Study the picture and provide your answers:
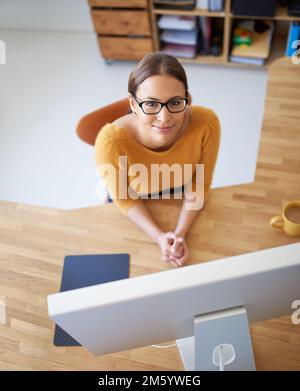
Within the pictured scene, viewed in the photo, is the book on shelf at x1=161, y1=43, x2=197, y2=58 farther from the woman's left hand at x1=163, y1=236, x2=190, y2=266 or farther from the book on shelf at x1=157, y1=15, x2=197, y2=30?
the woman's left hand at x1=163, y1=236, x2=190, y2=266

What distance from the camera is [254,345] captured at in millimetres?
1044

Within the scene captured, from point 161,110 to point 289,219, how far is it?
52 cm

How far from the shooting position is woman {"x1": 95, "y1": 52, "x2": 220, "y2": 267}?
3.28 feet

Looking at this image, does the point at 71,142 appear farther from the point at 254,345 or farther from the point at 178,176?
the point at 254,345

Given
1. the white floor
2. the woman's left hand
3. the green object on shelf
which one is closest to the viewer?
the woman's left hand

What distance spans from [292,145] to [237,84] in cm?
157

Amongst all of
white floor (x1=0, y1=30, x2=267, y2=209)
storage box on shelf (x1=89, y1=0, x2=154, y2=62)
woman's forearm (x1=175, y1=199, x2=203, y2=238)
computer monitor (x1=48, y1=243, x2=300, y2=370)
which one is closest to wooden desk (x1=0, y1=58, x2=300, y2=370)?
woman's forearm (x1=175, y1=199, x2=203, y2=238)

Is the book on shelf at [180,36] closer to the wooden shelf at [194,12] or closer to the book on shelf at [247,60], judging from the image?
the wooden shelf at [194,12]

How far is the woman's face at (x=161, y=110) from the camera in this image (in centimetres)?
99

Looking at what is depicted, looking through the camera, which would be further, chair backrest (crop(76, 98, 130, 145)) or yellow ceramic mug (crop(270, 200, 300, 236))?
chair backrest (crop(76, 98, 130, 145))

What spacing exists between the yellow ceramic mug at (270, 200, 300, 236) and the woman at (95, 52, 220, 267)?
243mm

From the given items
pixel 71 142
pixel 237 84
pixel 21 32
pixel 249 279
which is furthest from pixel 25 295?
pixel 21 32

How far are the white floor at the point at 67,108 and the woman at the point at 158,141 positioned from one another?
1.15 meters

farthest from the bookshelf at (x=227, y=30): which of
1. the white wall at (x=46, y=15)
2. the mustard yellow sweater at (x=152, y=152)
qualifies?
the mustard yellow sweater at (x=152, y=152)
